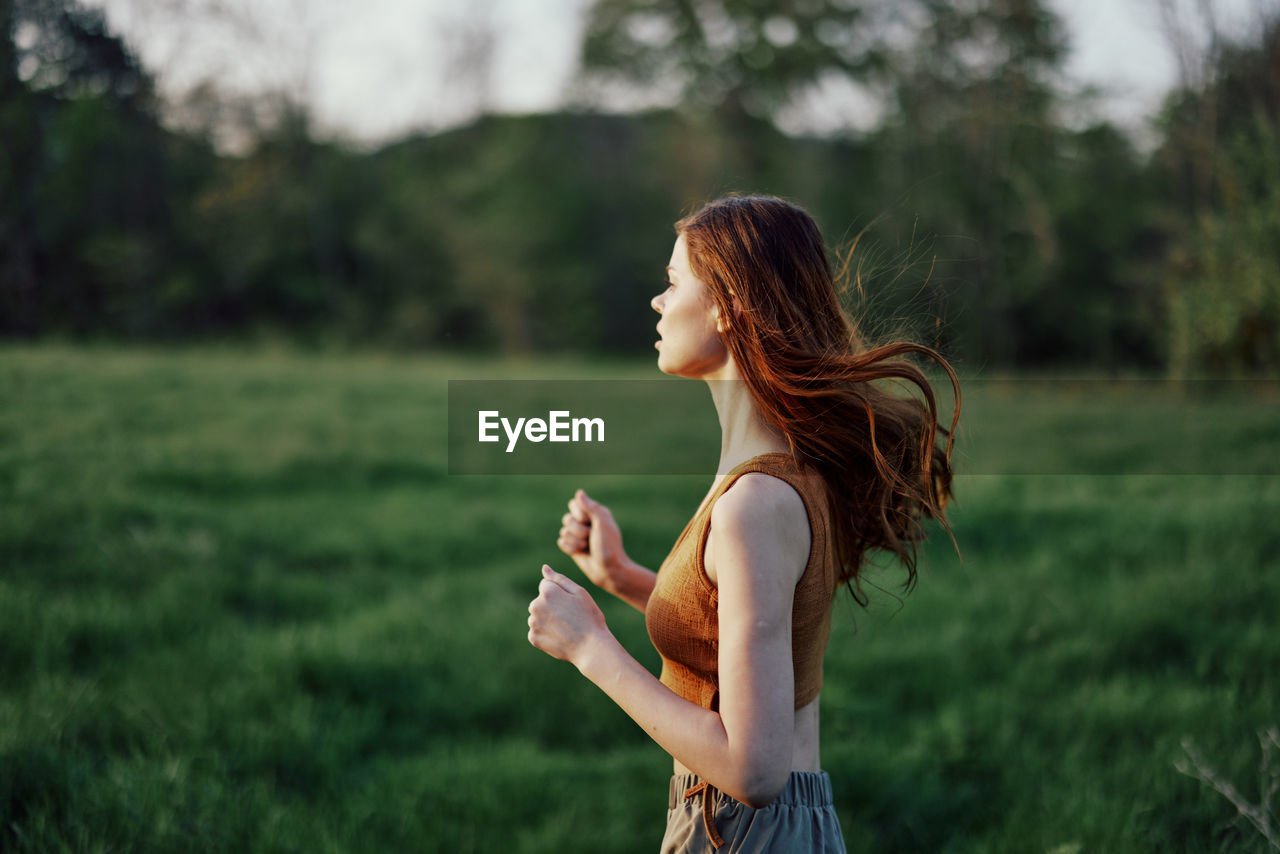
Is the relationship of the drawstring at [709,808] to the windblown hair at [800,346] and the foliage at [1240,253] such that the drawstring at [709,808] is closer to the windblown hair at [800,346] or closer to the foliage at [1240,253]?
the windblown hair at [800,346]

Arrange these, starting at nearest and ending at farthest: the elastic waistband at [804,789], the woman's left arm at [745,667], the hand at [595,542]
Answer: the woman's left arm at [745,667] → the elastic waistband at [804,789] → the hand at [595,542]

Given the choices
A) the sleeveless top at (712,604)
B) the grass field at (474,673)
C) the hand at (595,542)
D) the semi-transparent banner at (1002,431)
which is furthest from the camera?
the semi-transparent banner at (1002,431)

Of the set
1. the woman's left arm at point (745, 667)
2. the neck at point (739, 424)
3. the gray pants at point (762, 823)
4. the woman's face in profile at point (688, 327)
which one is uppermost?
Result: the woman's face in profile at point (688, 327)

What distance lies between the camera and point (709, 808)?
5.44 ft

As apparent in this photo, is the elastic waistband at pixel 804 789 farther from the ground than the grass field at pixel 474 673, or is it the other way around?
the elastic waistband at pixel 804 789

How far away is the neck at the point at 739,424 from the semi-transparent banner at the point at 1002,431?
4.67 m

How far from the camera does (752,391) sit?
1.67 metres

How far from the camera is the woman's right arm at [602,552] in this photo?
213 cm

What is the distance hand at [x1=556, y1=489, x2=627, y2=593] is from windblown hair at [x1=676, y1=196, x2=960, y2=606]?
58 centimetres

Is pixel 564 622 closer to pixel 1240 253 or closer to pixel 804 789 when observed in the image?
pixel 804 789

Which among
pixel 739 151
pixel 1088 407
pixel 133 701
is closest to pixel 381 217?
pixel 739 151

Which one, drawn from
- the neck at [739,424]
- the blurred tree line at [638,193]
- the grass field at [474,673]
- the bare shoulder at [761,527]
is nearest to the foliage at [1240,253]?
the blurred tree line at [638,193]

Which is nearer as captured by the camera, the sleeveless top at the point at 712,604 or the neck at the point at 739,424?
the sleeveless top at the point at 712,604

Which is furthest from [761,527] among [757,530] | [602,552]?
[602,552]
